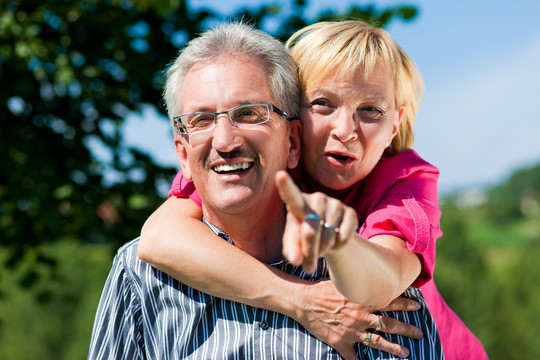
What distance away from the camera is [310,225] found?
1254mm

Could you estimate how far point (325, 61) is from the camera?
1976mm

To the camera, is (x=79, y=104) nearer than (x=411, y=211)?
No

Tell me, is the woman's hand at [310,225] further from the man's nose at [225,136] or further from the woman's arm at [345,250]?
the man's nose at [225,136]

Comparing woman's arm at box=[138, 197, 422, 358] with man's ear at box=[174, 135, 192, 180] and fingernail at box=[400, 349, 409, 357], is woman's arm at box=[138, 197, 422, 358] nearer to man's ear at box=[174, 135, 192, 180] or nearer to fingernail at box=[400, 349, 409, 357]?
fingernail at box=[400, 349, 409, 357]

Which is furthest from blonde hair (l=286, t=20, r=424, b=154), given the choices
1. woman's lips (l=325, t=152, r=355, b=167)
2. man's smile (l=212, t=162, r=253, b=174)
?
man's smile (l=212, t=162, r=253, b=174)

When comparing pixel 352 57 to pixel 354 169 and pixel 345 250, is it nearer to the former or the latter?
pixel 354 169

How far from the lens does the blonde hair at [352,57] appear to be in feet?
6.48

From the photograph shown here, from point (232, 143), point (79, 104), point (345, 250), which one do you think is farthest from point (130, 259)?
point (79, 104)

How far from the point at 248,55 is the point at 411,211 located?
2.31 feet

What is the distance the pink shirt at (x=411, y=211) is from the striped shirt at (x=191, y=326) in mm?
194

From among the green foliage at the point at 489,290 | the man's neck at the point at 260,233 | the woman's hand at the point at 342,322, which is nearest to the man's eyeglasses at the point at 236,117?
the man's neck at the point at 260,233

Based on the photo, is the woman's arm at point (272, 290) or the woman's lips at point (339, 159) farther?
the woman's lips at point (339, 159)

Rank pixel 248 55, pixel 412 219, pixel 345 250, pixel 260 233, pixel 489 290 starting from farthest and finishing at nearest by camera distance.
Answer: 1. pixel 489 290
2. pixel 260 233
3. pixel 248 55
4. pixel 412 219
5. pixel 345 250

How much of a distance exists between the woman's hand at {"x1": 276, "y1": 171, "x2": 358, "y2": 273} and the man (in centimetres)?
60
